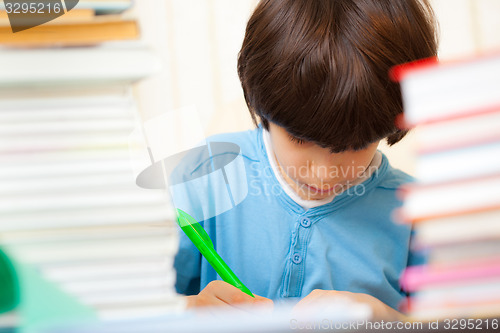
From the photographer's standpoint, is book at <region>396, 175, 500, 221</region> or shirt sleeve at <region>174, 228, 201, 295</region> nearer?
book at <region>396, 175, 500, 221</region>

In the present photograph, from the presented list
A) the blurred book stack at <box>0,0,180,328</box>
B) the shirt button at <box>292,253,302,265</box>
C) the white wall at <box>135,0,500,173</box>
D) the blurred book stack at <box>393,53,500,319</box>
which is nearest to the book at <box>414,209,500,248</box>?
the blurred book stack at <box>393,53,500,319</box>

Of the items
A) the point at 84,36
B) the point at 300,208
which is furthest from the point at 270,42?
the point at 84,36

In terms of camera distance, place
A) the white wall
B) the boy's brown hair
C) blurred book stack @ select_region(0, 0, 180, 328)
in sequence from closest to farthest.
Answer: blurred book stack @ select_region(0, 0, 180, 328), the boy's brown hair, the white wall

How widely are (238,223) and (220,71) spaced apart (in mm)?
399

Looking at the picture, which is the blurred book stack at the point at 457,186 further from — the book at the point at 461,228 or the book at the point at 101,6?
the book at the point at 101,6

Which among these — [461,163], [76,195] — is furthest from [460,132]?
[76,195]

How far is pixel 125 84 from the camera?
25 cm

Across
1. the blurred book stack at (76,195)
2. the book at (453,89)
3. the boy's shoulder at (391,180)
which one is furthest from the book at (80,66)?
the boy's shoulder at (391,180)

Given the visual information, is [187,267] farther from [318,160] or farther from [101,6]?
[101,6]

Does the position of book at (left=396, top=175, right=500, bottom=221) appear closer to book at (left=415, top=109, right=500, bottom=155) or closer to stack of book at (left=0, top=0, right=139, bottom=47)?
A: book at (left=415, top=109, right=500, bottom=155)

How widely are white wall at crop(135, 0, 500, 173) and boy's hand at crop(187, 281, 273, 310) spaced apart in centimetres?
49

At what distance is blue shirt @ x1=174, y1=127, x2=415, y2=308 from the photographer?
754 millimetres

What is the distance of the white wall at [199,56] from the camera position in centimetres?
105

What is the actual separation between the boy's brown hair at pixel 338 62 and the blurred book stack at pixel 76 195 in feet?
1.13
